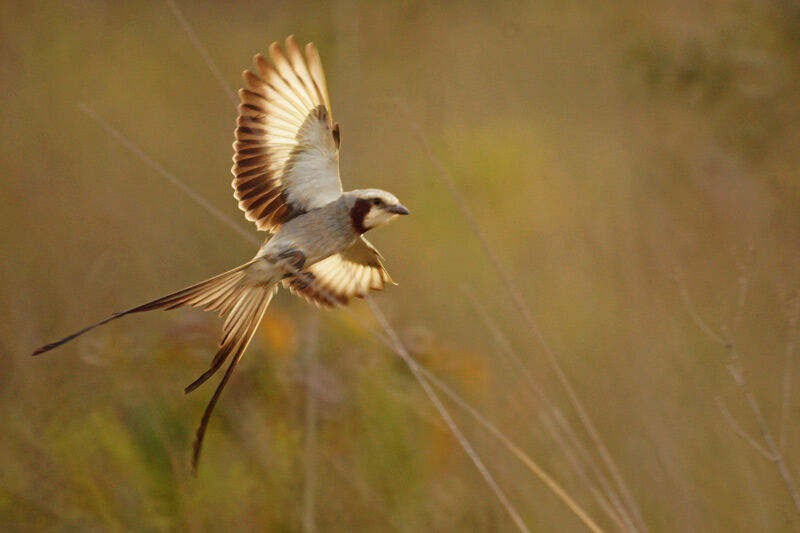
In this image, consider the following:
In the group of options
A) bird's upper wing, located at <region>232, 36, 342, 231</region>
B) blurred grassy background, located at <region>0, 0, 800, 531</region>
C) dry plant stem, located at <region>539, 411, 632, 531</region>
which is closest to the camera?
bird's upper wing, located at <region>232, 36, 342, 231</region>

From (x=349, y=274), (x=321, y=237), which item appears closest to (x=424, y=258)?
(x=349, y=274)

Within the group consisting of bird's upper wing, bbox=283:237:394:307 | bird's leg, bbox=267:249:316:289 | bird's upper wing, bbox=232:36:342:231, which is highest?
bird's upper wing, bbox=232:36:342:231

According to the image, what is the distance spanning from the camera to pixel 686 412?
194 cm

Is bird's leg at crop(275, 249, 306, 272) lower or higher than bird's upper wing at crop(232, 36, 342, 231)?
lower

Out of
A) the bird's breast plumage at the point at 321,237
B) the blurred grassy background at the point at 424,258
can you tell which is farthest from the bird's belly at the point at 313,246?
the blurred grassy background at the point at 424,258

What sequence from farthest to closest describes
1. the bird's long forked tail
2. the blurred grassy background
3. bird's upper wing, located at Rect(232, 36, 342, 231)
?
the blurred grassy background < bird's upper wing, located at Rect(232, 36, 342, 231) < the bird's long forked tail

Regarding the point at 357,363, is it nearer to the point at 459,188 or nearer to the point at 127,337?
the point at 127,337

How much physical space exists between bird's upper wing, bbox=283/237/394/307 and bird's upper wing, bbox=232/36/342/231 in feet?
0.25

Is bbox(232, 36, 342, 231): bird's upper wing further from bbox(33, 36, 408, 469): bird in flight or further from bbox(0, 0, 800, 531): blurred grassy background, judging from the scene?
bbox(0, 0, 800, 531): blurred grassy background

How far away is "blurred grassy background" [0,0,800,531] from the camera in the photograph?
6.09ft

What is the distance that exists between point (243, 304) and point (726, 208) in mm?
2056

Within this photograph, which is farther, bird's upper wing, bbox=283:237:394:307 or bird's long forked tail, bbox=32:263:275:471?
bird's upper wing, bbox=283:237:394:307

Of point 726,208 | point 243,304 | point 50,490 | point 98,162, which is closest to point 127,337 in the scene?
point 50,490

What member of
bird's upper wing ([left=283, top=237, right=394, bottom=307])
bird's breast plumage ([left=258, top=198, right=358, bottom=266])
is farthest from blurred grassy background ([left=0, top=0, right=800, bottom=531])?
bird's breast plumage ([left=258, top=198, right=358, bottom=266])
